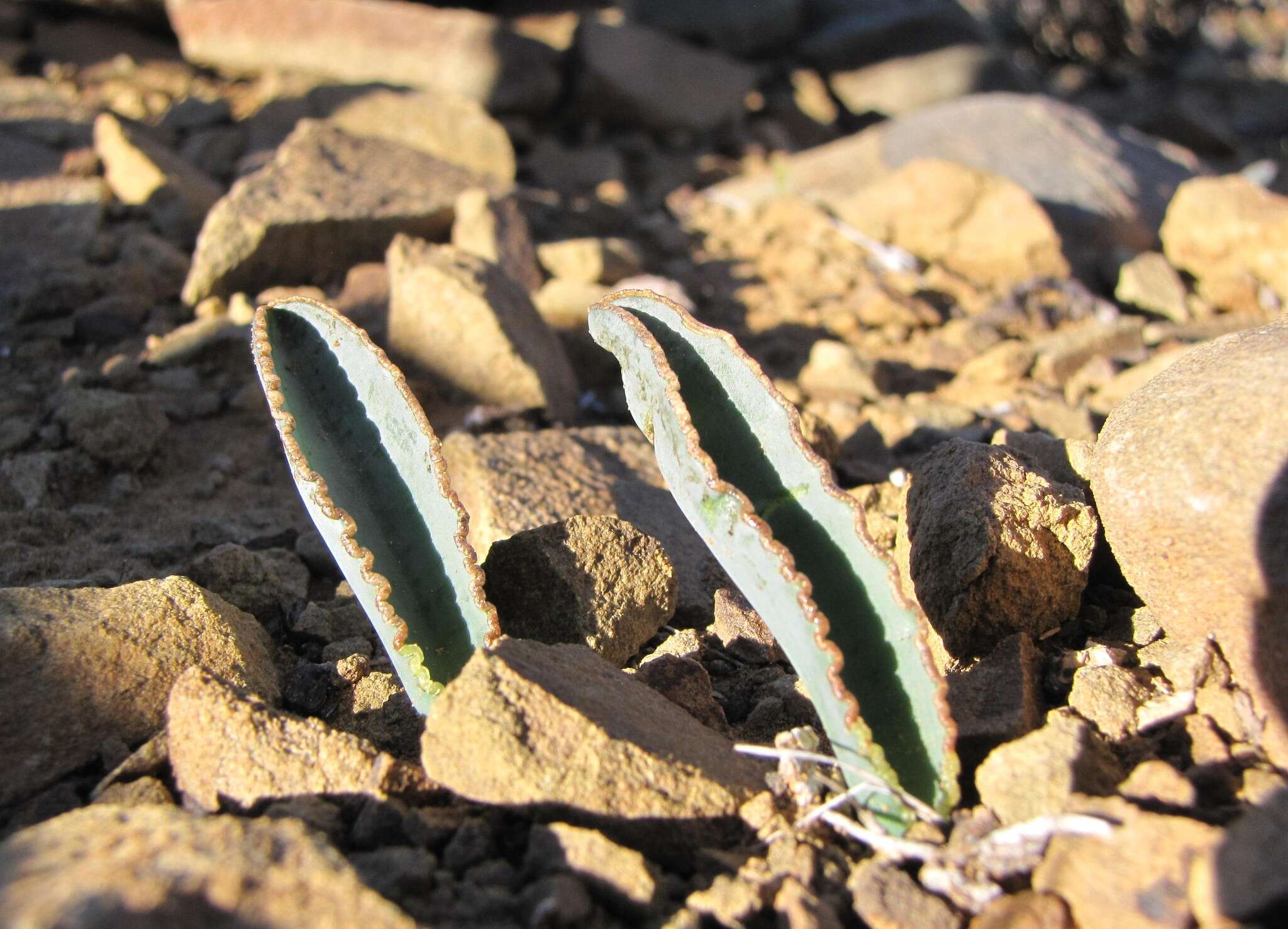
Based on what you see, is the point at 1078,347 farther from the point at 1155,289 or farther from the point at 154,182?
the point at 154,182

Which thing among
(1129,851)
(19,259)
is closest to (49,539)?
(19,259)

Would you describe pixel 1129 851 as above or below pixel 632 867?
above

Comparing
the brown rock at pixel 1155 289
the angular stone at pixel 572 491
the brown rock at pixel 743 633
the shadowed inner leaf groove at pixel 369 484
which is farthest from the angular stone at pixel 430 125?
the brown rock at pixel 743 633

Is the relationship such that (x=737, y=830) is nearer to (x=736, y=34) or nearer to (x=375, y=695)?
(x=375, y=695)

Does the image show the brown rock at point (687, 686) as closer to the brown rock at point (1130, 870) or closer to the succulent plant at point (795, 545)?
the succulent plant at point (795, 545)

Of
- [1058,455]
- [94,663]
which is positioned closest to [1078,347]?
[1058,455]

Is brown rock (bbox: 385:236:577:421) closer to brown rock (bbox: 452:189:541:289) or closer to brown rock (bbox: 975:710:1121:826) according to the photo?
brown rock (bbox: 452:189:541:289)
